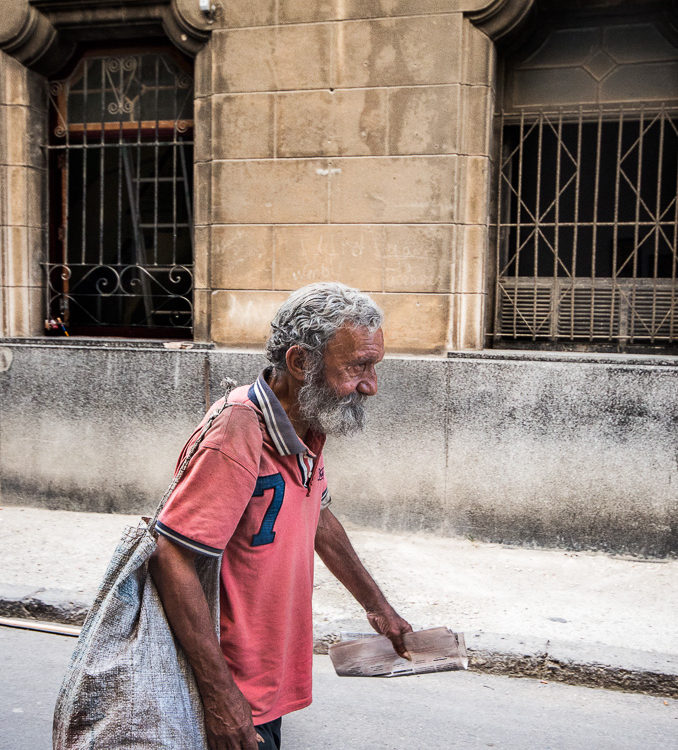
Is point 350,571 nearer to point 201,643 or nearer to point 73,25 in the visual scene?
point 201,643

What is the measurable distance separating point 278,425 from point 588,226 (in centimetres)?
475

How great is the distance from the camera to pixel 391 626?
2.39 metres

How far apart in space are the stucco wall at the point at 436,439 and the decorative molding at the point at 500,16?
230 centimetres

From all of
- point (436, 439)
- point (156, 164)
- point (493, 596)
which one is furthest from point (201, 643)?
point (156, 164)

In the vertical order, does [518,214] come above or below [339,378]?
above

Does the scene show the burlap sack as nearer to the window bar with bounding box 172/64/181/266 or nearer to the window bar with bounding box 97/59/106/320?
A: the window bar with bounding box 172/64/181/266

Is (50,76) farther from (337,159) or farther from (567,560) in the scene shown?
(567,560)

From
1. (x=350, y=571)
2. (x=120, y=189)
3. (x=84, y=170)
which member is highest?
(x=84, y=170)

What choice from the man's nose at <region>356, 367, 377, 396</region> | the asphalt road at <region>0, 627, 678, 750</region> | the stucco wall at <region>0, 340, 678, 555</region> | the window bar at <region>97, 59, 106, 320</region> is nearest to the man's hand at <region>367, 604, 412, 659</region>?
the man's nose at <region>356, 367, 377, 396</region>

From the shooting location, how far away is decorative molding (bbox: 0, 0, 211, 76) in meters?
6.43

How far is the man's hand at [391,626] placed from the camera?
238cm

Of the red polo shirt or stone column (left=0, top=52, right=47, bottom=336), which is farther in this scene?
stone column (left=0, top=52, right=47, bottom=336)

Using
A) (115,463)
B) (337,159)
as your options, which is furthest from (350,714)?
(337,159)

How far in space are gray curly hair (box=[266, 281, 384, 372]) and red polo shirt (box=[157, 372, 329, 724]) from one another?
0.14 metres
